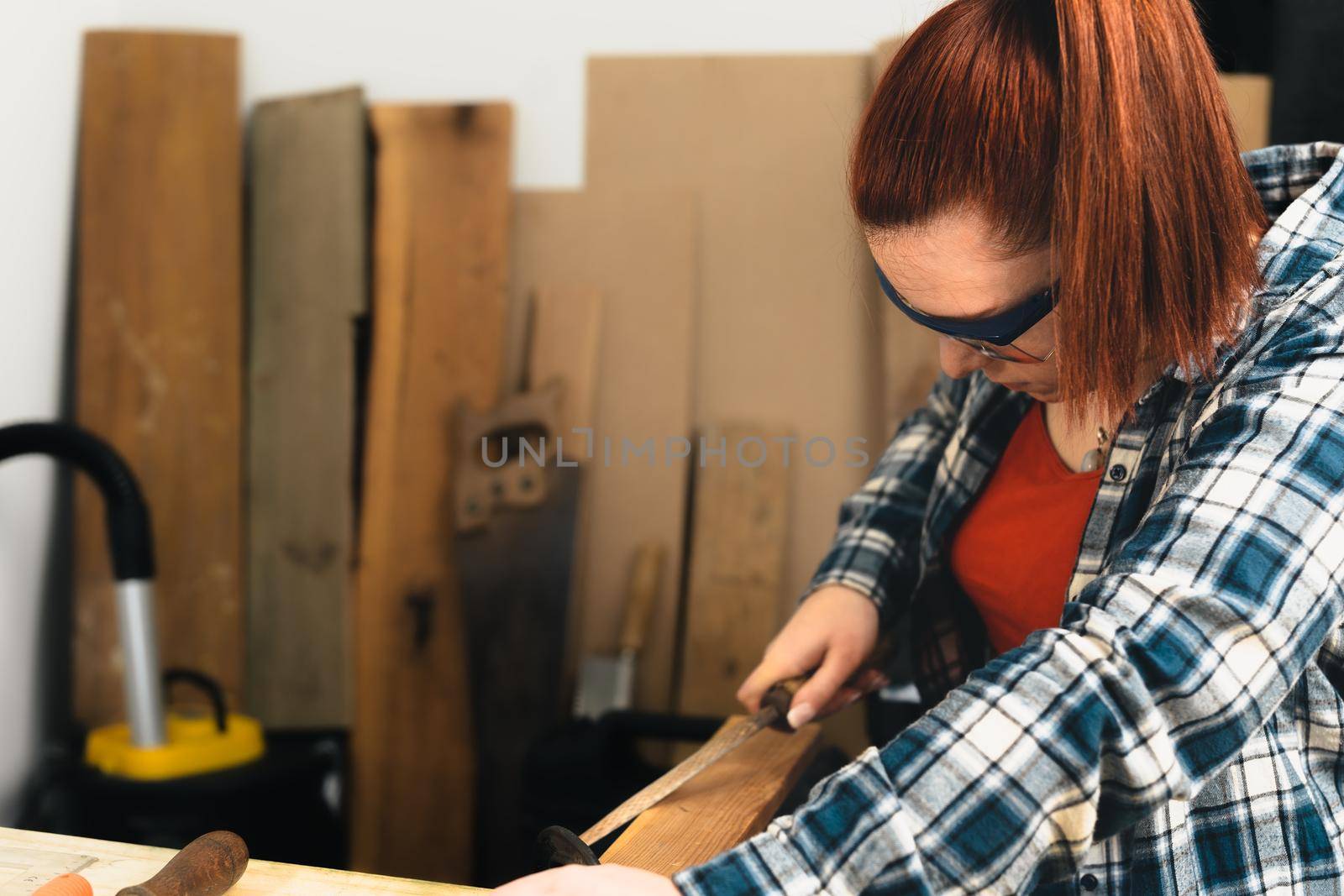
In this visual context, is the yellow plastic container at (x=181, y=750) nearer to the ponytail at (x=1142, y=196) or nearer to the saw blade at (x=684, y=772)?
the saw blade at (x=684, y=772)

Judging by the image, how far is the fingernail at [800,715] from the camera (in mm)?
1211

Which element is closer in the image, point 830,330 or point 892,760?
point 892,760

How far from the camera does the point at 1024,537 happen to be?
46.3 inches

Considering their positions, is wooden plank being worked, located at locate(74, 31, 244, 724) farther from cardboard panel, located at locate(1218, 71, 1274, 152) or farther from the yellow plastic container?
cardboard panel, located at locate(1218, 71, 1274, 152)

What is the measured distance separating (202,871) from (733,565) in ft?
4.74

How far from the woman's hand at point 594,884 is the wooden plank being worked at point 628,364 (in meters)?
1.50

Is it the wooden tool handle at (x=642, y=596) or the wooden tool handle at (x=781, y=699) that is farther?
the wooden tool handle at (x=642, y=596)

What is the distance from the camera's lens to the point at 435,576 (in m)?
Result: 2.25

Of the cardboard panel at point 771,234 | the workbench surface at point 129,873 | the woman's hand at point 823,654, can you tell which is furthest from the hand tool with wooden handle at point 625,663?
the workbench surface at point 129,873

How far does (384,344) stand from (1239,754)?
1.78 meters

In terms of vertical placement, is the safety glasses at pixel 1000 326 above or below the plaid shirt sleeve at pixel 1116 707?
above

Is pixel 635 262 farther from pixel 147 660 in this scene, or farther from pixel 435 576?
pixel 147 660

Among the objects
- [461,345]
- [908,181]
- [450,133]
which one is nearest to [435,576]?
[461,345]

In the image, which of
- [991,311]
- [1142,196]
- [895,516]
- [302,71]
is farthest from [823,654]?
[302,71]
